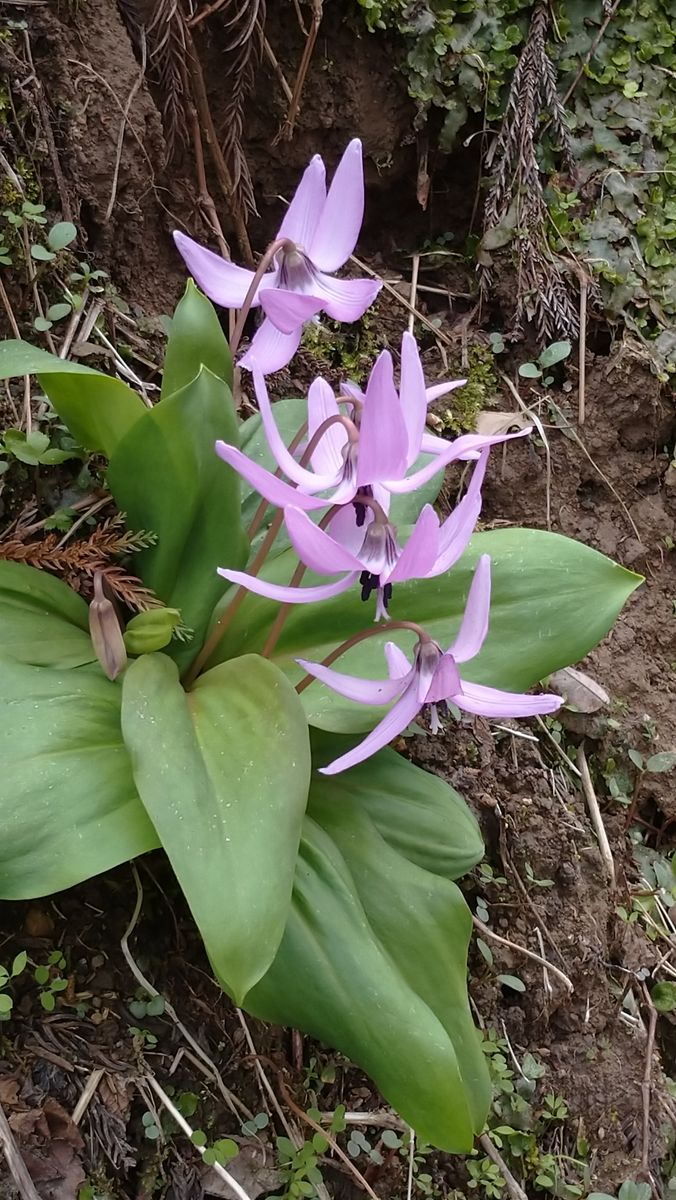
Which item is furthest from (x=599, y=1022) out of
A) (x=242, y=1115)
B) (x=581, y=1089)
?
(x=242, y=1115)

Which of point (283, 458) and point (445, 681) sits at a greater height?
point (283, 458)

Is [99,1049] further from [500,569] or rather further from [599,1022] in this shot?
[599,1022]

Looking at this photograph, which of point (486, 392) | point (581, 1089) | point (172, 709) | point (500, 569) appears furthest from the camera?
point (486, 392)

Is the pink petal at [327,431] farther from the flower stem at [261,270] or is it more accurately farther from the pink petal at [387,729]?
the pink petal at [387,729]

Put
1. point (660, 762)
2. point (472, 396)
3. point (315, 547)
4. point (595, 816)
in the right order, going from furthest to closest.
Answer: point (472, 396)
point (660, 762)
point (595, 816)
point (315, 547)

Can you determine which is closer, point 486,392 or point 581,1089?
point 581,1089

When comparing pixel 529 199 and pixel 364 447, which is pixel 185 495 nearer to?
pixel 364 447

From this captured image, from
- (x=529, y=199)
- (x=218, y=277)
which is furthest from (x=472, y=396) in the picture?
(x=218, y=277)
